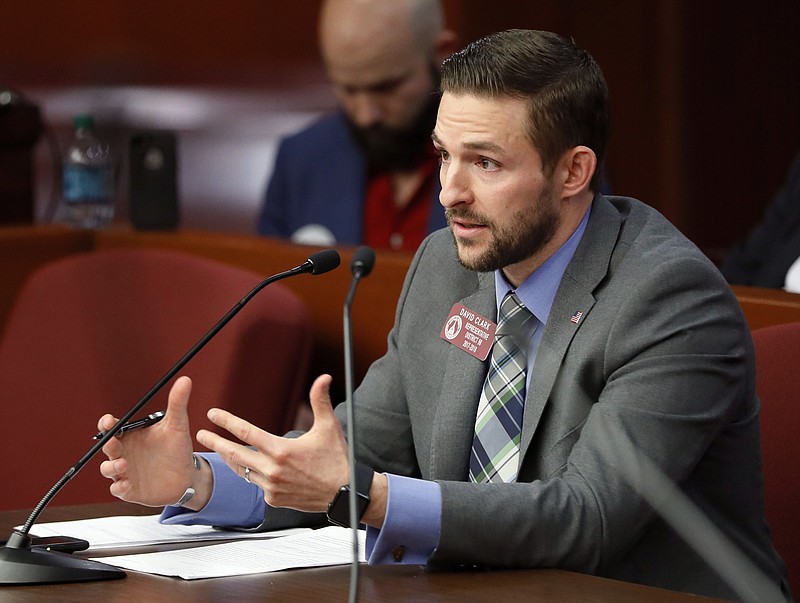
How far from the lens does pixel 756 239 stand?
10.2 ft

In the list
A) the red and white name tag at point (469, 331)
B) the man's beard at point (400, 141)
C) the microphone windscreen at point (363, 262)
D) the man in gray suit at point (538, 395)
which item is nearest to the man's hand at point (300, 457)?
the man in gray suit at point (538, 395)

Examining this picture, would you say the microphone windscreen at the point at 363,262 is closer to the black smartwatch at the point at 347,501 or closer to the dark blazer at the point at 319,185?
the black smartwatch at the point at 347,501

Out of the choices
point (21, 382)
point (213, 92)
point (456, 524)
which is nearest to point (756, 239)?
point (21, 382)

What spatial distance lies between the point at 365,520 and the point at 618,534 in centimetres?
29

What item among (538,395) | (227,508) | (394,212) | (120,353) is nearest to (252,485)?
(227,508)

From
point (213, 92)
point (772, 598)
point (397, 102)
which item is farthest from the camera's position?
point (213, 92)

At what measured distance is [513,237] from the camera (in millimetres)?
1693

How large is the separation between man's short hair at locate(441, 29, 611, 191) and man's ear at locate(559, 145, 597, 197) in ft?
0.04

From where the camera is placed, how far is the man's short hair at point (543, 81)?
5.47 feet

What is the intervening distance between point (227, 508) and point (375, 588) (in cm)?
40

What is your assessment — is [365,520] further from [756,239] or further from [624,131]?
[624,131]

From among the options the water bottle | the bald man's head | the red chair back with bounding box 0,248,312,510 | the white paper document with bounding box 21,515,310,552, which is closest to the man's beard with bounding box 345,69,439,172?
the bald man's head

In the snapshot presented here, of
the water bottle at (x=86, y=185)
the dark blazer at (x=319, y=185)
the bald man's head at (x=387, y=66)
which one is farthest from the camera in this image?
the dark blazer at (x=319, y=185)

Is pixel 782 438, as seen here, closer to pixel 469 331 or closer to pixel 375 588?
pixel 469 331
